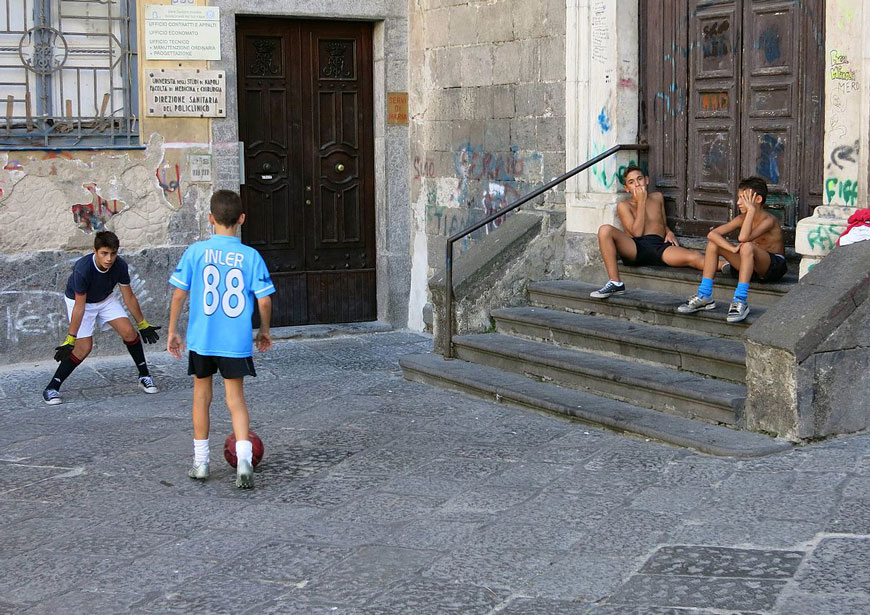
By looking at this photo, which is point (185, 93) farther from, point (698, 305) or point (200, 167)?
point (698, 305)

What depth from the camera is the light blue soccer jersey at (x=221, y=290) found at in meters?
5.96

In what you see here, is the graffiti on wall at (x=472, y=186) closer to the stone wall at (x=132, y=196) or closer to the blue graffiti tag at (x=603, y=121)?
the blue graffiti tag at (x=603, y=121)

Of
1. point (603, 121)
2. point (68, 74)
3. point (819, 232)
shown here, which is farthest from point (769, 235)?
point (68, 74)

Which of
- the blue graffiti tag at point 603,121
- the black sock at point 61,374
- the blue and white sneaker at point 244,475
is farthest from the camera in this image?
the blue graffiti tag at point 603,121

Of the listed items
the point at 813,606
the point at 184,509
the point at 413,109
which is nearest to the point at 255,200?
the point at 413,109

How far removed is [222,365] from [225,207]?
783mm

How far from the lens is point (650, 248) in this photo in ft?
27.5

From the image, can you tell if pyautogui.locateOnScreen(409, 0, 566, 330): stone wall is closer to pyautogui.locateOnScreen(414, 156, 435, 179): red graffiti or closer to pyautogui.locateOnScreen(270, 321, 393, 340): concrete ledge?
pyautogui.locateOnScreen(414, 156, 435, 179): red graffiti

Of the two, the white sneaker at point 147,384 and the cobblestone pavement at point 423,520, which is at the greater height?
the white sneaker at point 147,384

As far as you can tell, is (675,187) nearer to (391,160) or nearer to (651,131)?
(651,131)

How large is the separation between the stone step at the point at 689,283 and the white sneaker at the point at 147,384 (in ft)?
11.2

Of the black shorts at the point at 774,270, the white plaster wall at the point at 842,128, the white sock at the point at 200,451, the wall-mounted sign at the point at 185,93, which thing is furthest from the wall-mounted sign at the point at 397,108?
the white sock at the point at 200,451

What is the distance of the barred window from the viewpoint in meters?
9.62

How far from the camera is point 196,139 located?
1021cm
